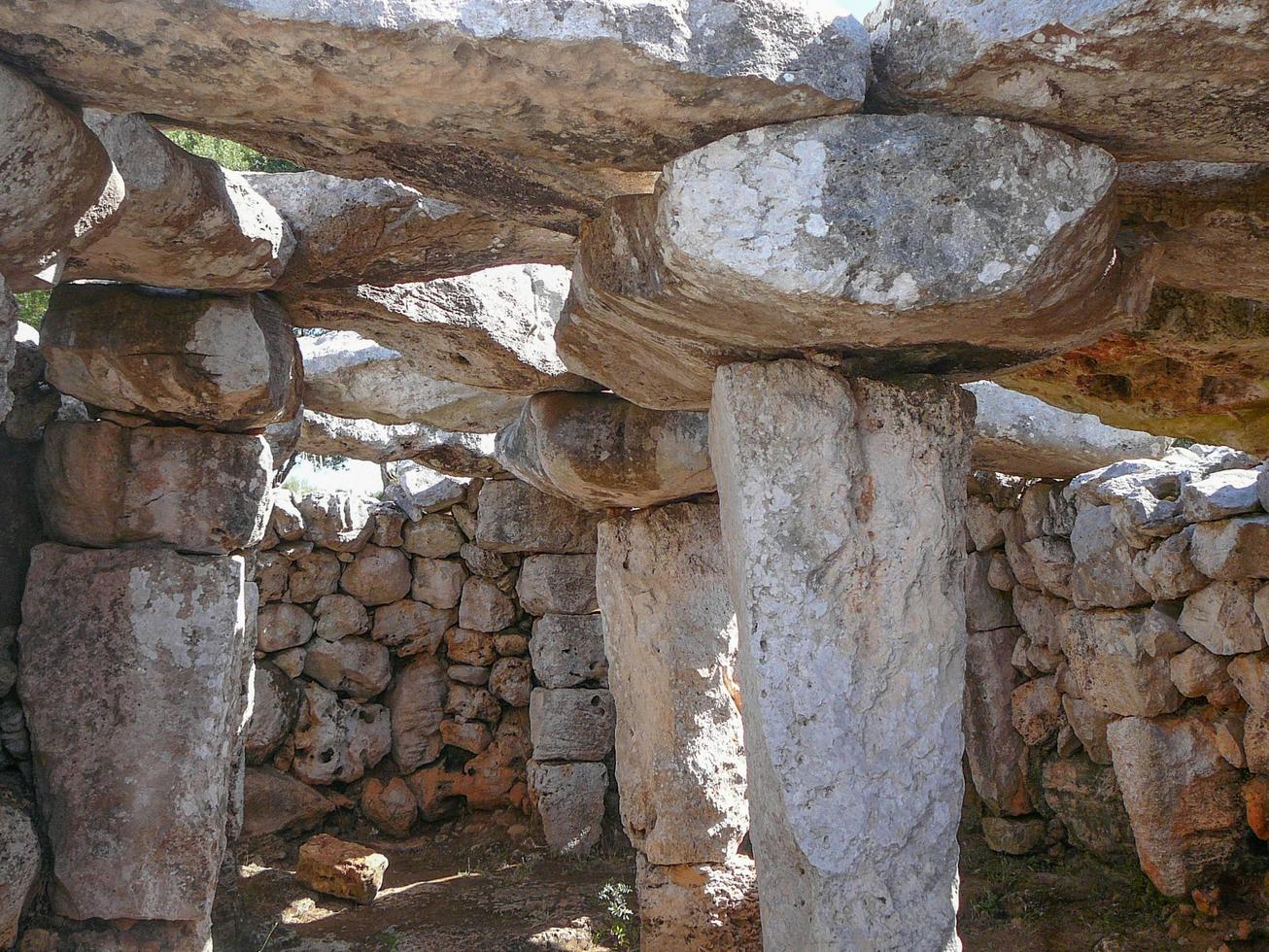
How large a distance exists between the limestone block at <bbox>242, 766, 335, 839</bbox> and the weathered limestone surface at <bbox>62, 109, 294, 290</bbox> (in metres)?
3.89

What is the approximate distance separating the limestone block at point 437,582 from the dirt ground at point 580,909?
5.03ft

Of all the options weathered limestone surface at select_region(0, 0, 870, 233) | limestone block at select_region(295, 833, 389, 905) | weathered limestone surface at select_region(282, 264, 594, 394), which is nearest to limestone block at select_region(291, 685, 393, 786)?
limestone block at select_region(295, 833, 389, 905)

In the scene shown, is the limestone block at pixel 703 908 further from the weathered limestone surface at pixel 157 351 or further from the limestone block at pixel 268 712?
the limestone block at pixel 268 712

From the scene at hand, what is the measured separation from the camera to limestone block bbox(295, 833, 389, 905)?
5.67m

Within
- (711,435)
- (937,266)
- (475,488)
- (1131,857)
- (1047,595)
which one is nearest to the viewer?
(937,266)

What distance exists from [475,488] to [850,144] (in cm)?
546

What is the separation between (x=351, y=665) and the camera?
6926 millimetres

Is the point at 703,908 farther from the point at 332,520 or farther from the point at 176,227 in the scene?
the point at 332,520

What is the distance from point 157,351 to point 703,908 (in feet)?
8.88

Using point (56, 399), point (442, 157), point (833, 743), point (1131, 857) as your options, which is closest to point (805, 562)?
point (833, 743)

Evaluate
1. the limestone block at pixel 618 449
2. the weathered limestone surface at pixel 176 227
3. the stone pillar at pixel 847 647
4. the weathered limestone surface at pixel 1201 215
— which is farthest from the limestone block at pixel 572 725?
the weathered limestone surface at pixel 1201 215

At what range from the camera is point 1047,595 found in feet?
18.1

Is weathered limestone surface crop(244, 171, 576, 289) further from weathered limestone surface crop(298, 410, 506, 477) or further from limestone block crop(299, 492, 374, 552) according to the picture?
limestone block crop(299, 492, 374, 552)

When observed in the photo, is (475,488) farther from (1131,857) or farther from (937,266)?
(937,266)
